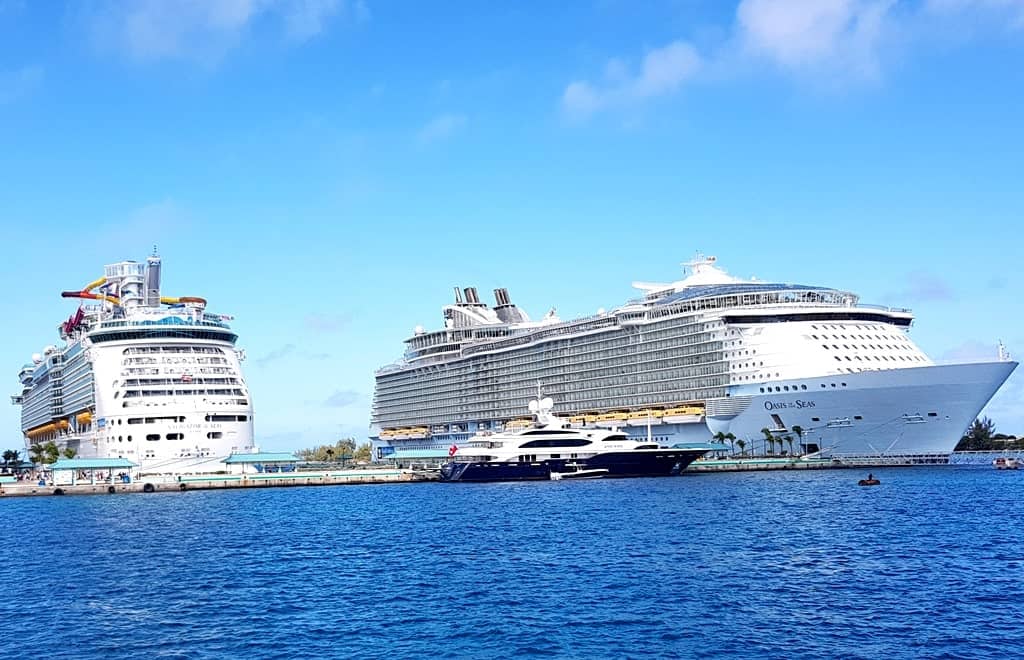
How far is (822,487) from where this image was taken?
74938mm

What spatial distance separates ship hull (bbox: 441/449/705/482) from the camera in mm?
92625

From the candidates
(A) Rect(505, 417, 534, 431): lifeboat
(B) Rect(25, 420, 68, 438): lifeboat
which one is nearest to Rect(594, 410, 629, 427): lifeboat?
(A) Rect(505, 417, 534, 431): lifeboat

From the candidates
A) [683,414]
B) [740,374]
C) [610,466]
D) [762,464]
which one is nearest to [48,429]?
[610,466]

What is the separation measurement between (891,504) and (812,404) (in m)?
31.0

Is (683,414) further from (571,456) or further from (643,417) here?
(571,456)

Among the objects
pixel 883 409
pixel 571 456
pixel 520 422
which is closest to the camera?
pixel 883 409

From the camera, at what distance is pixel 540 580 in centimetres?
3881

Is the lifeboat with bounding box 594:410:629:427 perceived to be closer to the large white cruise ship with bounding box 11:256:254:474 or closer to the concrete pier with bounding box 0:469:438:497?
the concrete pier with bounding box 0:469:438:497

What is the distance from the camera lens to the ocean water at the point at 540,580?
29734mm

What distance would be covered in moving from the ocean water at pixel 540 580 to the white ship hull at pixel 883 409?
693 inches

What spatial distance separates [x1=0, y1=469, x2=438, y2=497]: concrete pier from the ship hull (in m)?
13.3

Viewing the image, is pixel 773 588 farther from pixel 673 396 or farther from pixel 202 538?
pixel 673 396

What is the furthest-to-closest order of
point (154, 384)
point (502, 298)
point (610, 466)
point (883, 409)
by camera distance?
point (502, 298) < point (154, 384) < point (610, 466) < point (883, 409)

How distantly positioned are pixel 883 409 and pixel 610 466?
77.0ft
